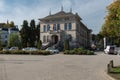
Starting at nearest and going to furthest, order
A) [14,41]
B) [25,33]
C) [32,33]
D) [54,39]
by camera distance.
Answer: [54,39] < [25,33] < [14,41] < [32,33]

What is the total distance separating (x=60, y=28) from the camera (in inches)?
3509

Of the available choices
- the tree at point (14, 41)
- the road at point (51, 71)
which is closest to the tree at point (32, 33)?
the tree at point (14, 41)

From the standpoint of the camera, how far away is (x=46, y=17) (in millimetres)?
91562

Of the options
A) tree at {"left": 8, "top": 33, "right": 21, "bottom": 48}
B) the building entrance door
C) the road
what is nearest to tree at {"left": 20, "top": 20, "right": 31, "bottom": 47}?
tree at {"left": 8, "top": 33, "right": 21, "bottom": 48}

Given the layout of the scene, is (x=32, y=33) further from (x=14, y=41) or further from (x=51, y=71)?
(x=51, y=71)

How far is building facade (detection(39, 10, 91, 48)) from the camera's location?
8638 cm

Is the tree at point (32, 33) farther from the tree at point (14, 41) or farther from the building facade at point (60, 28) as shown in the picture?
the building facade at point (60, 28)

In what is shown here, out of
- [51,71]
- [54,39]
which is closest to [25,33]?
[54,39]

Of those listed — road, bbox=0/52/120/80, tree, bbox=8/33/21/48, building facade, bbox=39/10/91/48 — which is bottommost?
road, bbox=0/52/120/80

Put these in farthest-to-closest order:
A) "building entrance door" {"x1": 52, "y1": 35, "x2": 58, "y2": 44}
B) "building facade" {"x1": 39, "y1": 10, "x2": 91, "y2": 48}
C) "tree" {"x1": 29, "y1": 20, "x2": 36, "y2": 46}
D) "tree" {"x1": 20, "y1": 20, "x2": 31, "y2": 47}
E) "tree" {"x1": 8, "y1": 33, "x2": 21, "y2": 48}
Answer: "tree" {"x1": 29, "y1": 20, "x2": 36, "y2": 46} < "tree" {"x1": 8, "y1": 33, "x2": 21, "y2": 48} < "tree" {"x1": 20, "y1": 20, "x2": 31, "y2": 47} < "building entrance door" {"x1": 52, "y1": 35, "x2": 58, "y2": 44} < "building facade" {"x1": 39, "y1": 10, "x2": 91, "y2": 48}

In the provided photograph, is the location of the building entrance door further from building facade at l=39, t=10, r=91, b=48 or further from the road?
the road

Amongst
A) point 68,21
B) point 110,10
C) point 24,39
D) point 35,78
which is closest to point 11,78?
point 35,78

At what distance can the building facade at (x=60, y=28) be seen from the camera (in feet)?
283

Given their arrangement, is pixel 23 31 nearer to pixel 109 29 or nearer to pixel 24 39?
pixel 24 39
